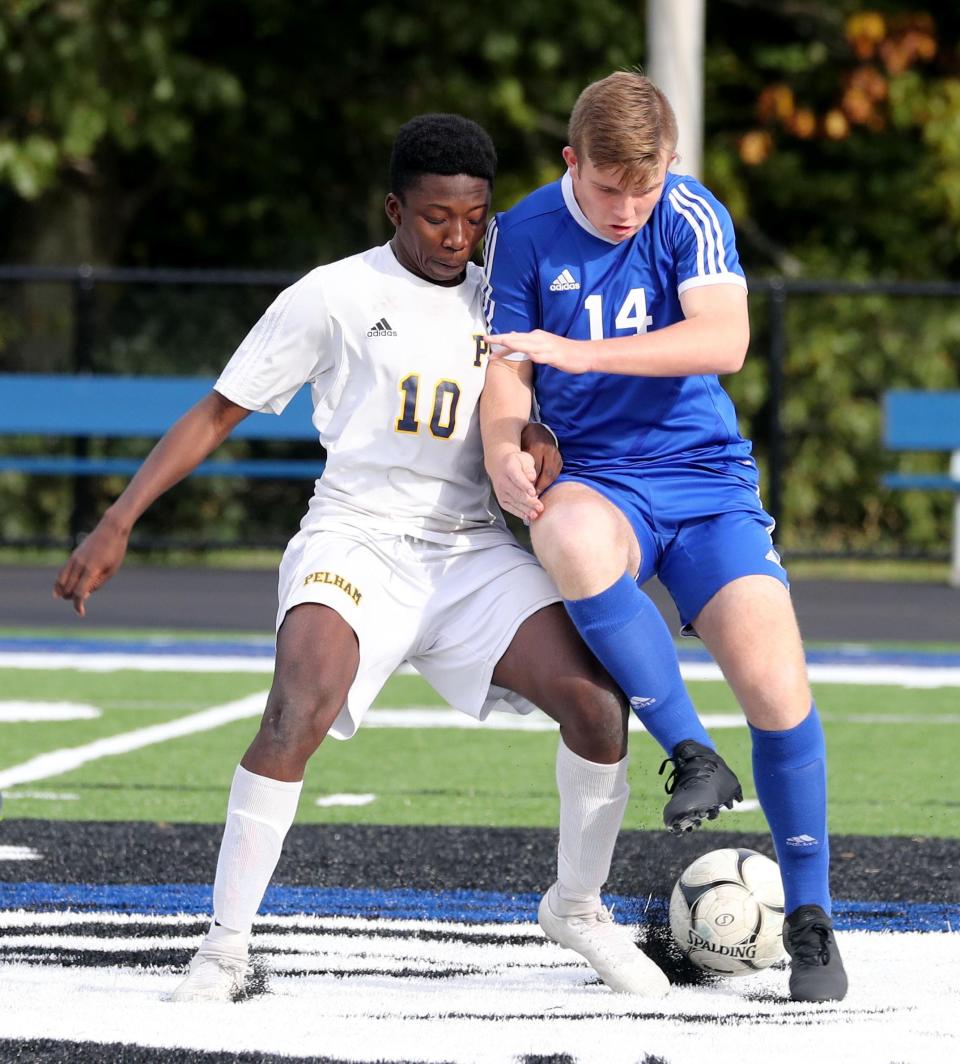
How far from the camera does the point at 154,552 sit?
617 inches

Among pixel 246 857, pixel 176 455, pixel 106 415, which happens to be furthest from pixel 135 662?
pixel 246 857

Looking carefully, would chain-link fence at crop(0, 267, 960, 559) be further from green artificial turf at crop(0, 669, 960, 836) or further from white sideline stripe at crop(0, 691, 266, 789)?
white sideline stripe at crop(0, 691, 266, 789)

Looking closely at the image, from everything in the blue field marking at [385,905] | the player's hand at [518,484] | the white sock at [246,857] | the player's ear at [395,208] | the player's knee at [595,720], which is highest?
the player's ear at [395,208]

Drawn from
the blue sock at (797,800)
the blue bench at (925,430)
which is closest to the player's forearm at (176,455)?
the blue sock at (797,800)

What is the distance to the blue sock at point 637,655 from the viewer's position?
4.25 m

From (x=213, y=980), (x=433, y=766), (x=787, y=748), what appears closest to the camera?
(x=213, y=980)

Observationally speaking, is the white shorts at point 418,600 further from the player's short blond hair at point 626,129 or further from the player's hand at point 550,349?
the player's short blond hair at point 626,129

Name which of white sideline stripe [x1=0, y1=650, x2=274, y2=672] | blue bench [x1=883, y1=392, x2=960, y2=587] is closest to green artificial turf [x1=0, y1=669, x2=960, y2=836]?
white sideline stripe [x1=0, y1=650, x2=274, y2=672]

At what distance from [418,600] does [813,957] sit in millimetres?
1132

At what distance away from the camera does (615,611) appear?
4.25 m

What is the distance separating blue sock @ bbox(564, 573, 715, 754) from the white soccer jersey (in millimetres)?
473

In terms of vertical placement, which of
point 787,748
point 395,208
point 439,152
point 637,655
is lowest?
point 787,748

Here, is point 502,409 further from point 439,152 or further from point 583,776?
point 583,776

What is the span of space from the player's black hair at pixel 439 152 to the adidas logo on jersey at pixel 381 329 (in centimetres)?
28
